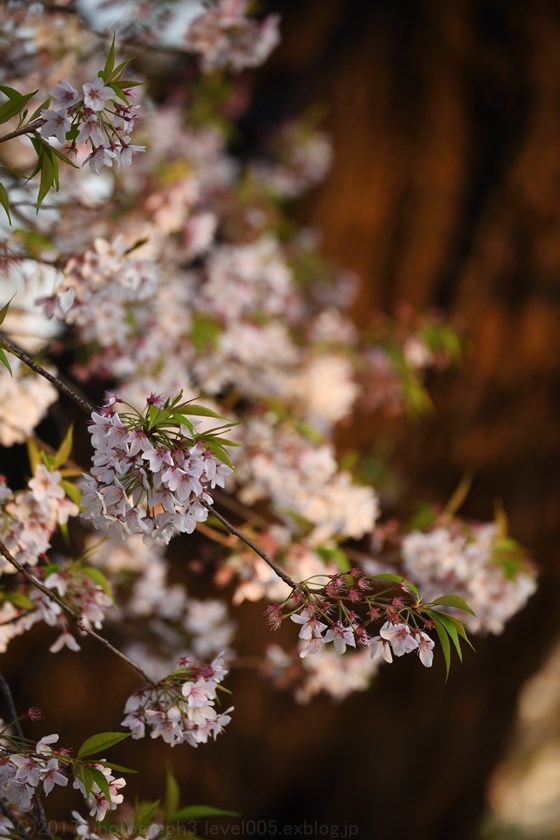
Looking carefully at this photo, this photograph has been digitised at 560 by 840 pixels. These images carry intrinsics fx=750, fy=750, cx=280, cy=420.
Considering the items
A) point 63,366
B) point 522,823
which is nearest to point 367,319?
point 63,366

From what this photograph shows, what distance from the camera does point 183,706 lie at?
117 centimetres

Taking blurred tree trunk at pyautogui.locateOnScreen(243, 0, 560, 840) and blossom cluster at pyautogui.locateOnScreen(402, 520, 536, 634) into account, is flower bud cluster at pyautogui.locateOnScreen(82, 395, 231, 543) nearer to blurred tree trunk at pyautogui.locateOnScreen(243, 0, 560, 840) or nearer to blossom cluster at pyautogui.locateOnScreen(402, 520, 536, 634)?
blossom cluster at pyautogui.locateOnScreen(402, 520, 536, 634)

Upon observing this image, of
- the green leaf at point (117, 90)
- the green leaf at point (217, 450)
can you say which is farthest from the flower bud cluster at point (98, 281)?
the green leaf at point (217, 450)

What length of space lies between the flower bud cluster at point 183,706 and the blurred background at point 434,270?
6.37 feet

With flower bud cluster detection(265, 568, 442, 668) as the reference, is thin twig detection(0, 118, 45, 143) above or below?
above

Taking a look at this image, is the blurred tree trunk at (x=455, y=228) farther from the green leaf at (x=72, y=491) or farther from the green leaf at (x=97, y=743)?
the green leaf at (x=97, y=743)

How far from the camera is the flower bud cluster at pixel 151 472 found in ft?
3.35

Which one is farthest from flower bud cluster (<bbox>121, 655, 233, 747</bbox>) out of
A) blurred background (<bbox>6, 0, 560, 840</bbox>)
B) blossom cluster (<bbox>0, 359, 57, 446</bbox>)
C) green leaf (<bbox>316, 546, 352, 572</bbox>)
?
blurred background (<bbox>6, 0, 560, 840</bbox>)

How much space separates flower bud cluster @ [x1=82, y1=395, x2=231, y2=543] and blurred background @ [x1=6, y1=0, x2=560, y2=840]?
2169mm

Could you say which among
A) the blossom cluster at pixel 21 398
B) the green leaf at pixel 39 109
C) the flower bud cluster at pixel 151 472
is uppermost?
the blossom cluster at pixel 21 398

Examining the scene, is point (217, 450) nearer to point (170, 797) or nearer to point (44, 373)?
point (44, 373)

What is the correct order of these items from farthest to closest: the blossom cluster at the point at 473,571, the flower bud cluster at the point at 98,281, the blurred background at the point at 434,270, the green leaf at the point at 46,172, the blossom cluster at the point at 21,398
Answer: the blurred background at the point at 434,270
the blossom cluster at the point at 473,571
the blossom cluster at the point at 21,398
the flower bud cluster at the point at 98,281
the green leaf at the point at 46,172

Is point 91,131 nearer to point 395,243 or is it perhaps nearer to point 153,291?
point 153,291

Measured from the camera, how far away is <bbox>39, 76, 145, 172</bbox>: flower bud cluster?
104 centimetres
